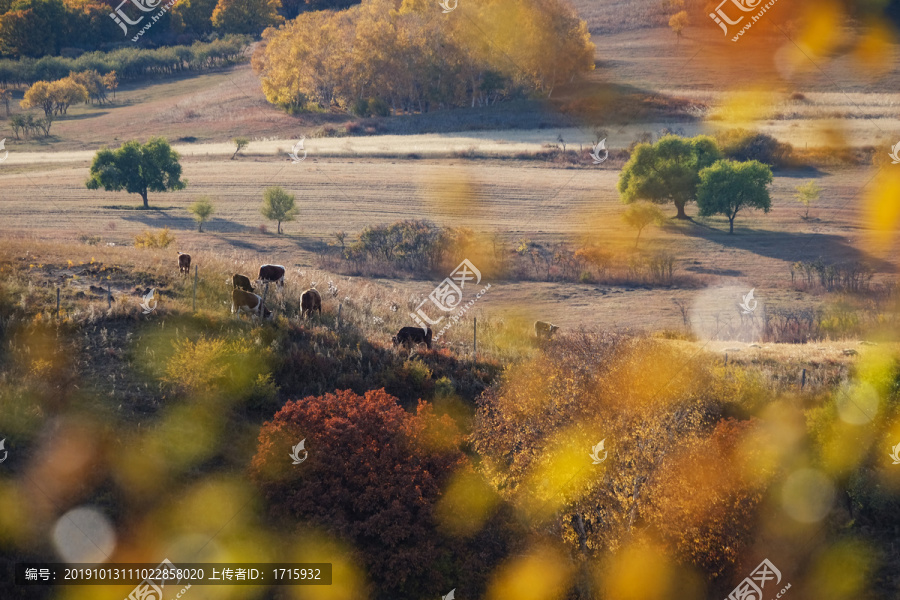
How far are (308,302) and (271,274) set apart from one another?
3400 millimetres

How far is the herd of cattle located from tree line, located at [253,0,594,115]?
271ft

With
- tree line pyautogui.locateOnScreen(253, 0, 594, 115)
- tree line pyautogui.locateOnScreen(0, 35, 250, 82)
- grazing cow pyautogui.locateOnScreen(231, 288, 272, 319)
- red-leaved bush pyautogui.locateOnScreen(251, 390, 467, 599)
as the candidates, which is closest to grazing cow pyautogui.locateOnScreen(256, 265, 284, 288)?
grazing cow pyautogui.locateOnScreen(231, 288, 272, 319)

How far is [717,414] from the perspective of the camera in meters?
23.3

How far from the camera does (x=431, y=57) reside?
364 feet

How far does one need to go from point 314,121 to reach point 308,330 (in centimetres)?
8662

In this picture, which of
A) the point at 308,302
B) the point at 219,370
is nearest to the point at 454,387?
the point at 308,302

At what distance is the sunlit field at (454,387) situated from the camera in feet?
59.3

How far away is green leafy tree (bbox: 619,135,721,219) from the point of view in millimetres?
65250

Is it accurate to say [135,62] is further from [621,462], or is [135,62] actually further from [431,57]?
[621,462]

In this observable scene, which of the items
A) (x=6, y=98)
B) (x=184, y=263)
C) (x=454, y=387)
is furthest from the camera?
(x=6, y=98)

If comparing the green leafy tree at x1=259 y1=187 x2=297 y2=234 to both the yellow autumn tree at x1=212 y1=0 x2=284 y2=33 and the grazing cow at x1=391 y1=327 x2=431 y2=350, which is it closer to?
the grazing cow at x1=391 y1=327 x2=431 y2=350

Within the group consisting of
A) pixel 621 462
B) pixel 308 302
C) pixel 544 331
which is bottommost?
pixel 544 331

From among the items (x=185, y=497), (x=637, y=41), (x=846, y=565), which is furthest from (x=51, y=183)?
(x=637, y=41)

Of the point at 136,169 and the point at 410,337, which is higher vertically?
the point at 136,169
